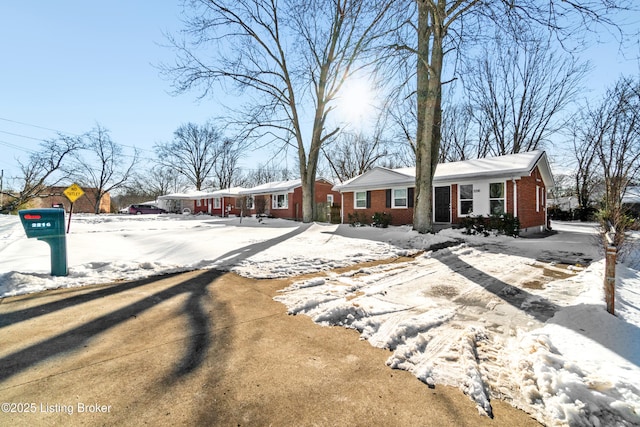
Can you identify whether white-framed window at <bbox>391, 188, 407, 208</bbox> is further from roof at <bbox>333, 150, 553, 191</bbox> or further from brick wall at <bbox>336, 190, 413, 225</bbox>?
roof at <bbox>333, 150, 553, 191</bbox>

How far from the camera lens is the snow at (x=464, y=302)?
6.30 ft

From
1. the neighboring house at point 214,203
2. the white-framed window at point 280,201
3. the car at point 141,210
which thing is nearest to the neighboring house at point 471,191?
the white-framed window at point 280,201

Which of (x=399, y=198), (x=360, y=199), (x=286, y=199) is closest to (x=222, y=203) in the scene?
(x=286, y=199)

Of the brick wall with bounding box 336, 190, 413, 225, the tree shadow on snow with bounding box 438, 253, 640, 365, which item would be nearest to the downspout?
the brick wall with bounding box 336, 190, 413, 225

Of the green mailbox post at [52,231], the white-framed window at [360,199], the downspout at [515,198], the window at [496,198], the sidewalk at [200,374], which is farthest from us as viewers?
the white-framed window at [360,199]

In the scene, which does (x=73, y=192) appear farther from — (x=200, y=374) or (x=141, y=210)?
(x=141, y=210)

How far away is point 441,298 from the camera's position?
13.0 ft

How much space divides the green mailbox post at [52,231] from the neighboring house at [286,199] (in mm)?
17980

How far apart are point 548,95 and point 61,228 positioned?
31.0m

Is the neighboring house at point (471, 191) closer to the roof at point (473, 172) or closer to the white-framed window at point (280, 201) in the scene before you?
the roof at point (473, 172)

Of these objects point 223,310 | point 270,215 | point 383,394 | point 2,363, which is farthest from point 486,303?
point 270,215

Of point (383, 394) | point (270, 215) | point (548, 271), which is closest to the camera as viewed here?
point (383, 394)

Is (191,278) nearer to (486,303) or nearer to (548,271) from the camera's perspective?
(486,303)

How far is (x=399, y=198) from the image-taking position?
1565 cm
